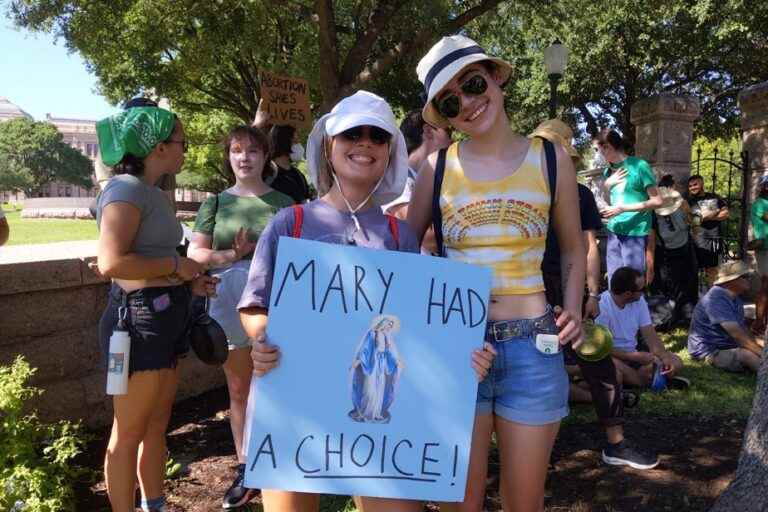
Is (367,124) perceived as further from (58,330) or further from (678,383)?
(678,383)

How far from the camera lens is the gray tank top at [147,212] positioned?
7.84 ft

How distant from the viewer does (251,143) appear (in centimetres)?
326

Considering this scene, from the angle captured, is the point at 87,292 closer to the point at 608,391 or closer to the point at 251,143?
the point at 251,143

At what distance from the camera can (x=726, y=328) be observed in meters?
5.73

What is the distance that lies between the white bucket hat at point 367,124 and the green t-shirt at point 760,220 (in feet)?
21.8

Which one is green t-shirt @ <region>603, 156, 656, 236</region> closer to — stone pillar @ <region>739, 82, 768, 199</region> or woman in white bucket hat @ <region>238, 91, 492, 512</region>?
stone pillar @ <region>739, 82, 768, 199</region>

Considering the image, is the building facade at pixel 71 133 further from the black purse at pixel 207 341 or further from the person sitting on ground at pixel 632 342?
the black purse at pixel 207 341

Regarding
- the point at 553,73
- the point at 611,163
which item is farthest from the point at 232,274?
the point at 553,73

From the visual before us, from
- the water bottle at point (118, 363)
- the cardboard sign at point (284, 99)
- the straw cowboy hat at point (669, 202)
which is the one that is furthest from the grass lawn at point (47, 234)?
the water bottle at point (118, 363)

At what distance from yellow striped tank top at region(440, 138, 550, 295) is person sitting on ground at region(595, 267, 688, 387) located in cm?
334

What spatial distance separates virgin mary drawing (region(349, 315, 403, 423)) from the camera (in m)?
1.72

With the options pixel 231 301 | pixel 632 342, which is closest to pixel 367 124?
pixel 231 301

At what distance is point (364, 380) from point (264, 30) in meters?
11.6

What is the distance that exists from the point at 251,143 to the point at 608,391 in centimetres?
242
